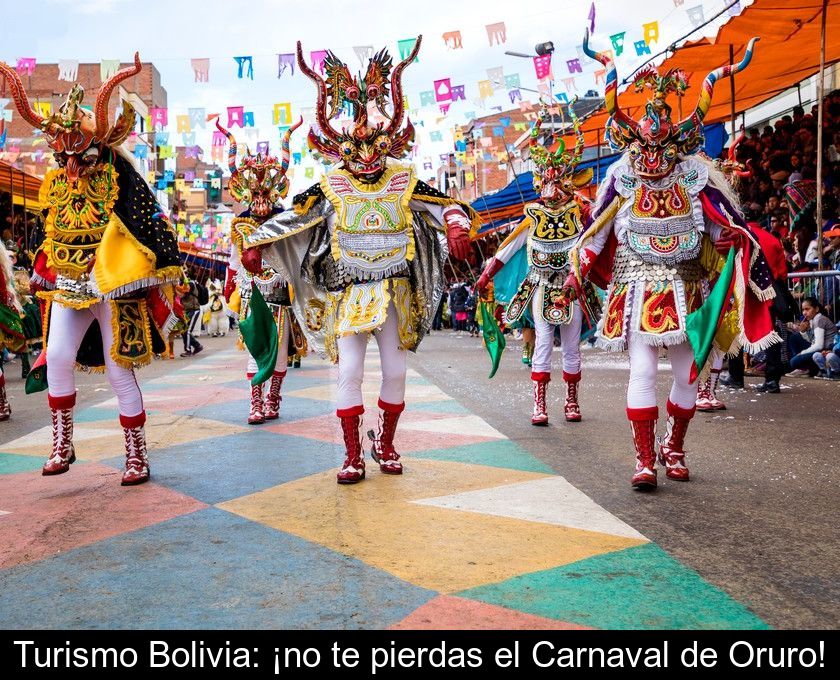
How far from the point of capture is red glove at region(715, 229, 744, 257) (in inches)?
190

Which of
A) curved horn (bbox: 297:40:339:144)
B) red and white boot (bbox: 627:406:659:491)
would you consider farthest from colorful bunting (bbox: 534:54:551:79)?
red and white boot (bbox: 627:406:659:491)

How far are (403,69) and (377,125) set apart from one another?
46 cm

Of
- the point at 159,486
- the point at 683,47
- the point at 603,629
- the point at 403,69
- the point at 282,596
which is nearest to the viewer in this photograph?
the point at 603,629

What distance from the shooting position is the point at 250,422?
7453 mm

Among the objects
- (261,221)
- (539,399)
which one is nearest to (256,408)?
(261,221)

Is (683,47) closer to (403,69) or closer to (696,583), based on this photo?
(403,69)

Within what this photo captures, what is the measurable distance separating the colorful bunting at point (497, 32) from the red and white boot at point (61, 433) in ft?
35.2

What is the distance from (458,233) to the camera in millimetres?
4996

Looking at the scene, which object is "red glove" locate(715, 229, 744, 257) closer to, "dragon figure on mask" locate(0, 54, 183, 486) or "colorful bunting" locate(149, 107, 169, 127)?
"dragon figure on mask" locate(0, 54, 183, 486)

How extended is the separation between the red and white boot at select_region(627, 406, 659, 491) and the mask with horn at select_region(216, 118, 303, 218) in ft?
14.6

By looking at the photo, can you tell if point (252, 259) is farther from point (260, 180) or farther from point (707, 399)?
point (707, 399)

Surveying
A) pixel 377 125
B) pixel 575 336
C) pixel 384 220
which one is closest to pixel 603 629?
pixel 384 220

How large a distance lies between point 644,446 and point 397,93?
2589mm

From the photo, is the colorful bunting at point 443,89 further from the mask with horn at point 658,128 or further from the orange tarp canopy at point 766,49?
the mask with horn at point 658,128
